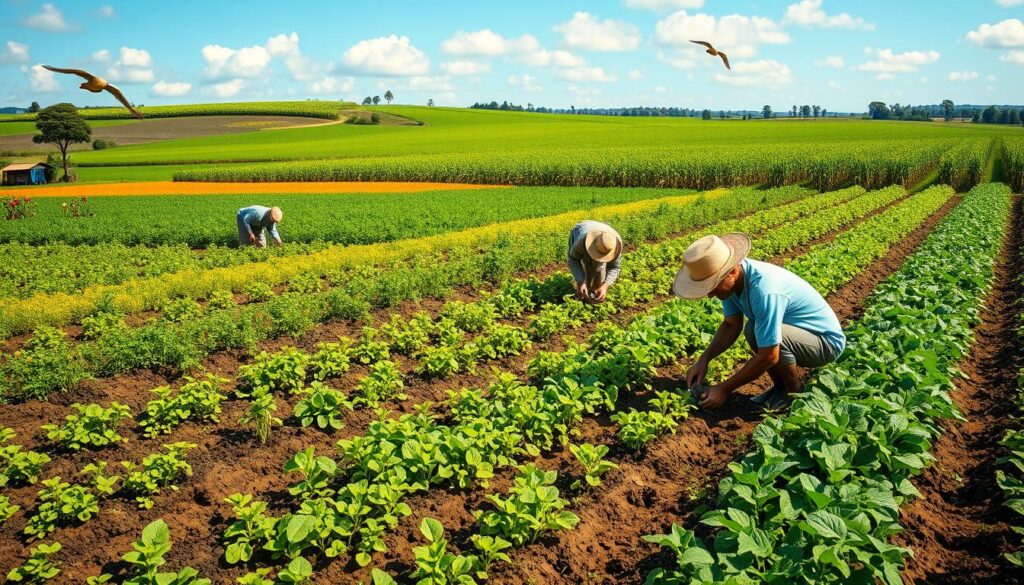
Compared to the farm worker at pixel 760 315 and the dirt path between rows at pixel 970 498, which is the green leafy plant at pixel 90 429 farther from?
the dirt path between rows at pixel 970 498

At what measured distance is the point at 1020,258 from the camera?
46.5 ft

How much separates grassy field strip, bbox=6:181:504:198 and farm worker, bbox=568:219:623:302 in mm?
29519

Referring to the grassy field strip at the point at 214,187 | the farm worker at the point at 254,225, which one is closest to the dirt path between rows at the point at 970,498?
the farm worker at the point at 254,225

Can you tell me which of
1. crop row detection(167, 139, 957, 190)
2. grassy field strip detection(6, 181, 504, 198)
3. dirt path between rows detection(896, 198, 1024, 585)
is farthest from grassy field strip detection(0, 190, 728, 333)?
crop row detection(167, 139, 957, 190)


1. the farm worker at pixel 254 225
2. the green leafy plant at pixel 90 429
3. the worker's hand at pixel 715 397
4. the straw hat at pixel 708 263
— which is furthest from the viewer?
the farm worker at pixel 254 225

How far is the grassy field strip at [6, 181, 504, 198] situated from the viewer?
3900 centimetres

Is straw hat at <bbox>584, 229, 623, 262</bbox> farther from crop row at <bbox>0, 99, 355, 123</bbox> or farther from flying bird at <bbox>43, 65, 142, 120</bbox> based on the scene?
crop row at <bbox>0, 99, 355, 123</bbox>

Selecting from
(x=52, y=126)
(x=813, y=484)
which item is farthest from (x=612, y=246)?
(x=52, y=126)

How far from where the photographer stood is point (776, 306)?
17.3ft

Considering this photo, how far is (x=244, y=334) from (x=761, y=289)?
654 centimetres

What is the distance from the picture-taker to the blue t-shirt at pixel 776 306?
17.2ft

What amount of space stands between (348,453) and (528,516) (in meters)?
1.58

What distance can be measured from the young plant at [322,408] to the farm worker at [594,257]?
14.1 ft

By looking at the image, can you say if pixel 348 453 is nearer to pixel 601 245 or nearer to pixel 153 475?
pixel 153 475
